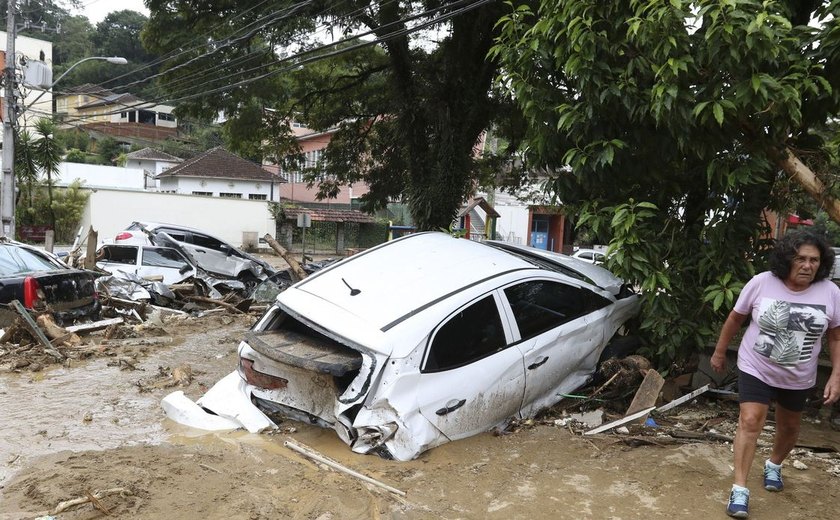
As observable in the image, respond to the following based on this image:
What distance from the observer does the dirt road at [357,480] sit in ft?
12.4

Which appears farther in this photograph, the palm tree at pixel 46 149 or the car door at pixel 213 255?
the palm tree at pixel 46 149

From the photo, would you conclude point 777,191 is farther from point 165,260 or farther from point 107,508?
point 165,260

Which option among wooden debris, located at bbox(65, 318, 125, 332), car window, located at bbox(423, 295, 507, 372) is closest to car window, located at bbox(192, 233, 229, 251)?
wooden debris, located at bbox(65, 318, 125, 332)

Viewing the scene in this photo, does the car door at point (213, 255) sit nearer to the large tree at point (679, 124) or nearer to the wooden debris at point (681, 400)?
the large tree at point (679, 124)

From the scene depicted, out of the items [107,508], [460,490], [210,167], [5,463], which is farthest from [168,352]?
[210,167]

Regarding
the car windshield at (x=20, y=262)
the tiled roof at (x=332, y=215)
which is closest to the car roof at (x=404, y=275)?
the car windshield at (x=20, y=262)

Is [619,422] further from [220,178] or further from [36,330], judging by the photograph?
[220,178]

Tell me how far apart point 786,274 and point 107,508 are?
13.7ft

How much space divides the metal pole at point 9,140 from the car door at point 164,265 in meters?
5.58

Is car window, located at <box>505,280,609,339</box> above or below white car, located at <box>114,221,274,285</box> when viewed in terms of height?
above

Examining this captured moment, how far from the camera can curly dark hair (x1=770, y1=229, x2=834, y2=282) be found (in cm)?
365

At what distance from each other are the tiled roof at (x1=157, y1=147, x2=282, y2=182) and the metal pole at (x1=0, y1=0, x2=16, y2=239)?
76.8 feet

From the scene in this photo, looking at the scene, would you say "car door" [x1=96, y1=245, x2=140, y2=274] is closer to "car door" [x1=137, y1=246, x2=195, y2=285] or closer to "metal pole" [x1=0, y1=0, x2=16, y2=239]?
"car door" [x1=137, y1=246, x2=195, y2=285]

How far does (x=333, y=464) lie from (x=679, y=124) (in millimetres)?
3708
